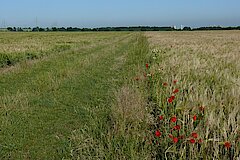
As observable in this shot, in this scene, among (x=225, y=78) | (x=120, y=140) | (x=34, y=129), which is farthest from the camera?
(x=225, y=78)

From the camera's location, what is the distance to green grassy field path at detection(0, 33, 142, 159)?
507 cm

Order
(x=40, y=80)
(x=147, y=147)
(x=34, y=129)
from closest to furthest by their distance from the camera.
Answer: (x=147, y=147) < (x=34, y=129) < (x=40, y=80)

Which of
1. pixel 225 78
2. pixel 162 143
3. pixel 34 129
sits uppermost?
pixel 225 78

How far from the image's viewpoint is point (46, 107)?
750 cm

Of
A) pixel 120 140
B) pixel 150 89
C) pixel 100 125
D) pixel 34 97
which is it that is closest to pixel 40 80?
pixel 34 97

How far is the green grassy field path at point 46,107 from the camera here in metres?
5.07

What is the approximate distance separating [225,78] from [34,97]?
495 centimetres

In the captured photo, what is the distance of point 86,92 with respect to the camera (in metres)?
9.03

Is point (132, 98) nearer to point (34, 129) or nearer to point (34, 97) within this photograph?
point (34, 129)

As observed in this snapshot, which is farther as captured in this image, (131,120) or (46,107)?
(46,107)

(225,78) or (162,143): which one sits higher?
(225,78)

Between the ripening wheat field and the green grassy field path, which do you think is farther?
the green grassy field path

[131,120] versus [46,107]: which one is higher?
[131,120]

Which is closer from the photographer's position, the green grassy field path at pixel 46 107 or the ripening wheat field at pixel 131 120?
the ripening wheat field at pixel 131 120
